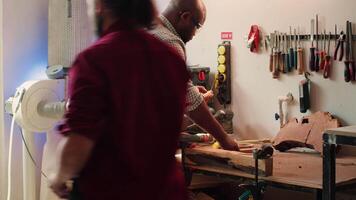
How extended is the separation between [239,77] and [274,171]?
0.92m

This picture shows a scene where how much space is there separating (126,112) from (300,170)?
1299 mm

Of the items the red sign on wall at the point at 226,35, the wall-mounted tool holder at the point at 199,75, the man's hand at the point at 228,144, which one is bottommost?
the man's hand at the point at 228,144

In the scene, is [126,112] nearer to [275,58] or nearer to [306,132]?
[306,132]

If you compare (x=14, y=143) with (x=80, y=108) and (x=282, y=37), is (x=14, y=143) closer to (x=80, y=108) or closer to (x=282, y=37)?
(x=282, y=37)

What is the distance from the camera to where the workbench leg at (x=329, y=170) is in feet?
6.23

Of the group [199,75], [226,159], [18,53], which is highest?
[18,53]

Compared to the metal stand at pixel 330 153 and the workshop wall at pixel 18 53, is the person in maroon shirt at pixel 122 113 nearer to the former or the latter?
the metal stand at pixel 330 153

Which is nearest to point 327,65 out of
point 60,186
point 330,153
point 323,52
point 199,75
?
point 323,52

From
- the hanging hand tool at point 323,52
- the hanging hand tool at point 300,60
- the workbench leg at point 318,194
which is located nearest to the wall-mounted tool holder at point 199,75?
the hanging hand tool at point 300,60

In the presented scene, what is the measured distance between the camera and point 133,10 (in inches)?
49.9

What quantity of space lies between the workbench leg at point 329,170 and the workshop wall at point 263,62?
788 mm

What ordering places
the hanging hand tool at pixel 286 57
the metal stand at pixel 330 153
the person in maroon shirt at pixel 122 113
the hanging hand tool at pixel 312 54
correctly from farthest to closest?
the hanging hand tool at pixel 286 57 < the hanging hand tool at pixel 312 54 < the metal stand at pixel 330 153 < the person in maroon shirt at pixel 122 113

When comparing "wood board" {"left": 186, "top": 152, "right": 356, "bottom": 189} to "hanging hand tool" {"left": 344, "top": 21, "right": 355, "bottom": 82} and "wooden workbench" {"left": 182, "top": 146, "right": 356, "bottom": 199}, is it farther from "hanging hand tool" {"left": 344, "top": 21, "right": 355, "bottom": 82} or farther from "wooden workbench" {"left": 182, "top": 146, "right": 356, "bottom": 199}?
"hanging hand tool" {"left": 344, "top": 21, "right": 355, "bottom": 82}

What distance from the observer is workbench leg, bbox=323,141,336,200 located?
1.90 meters
